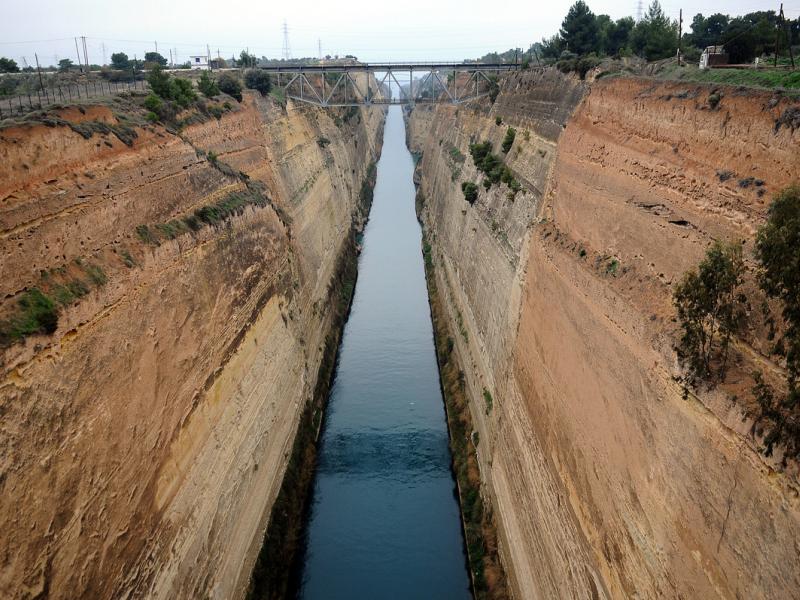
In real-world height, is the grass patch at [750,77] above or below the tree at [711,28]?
below

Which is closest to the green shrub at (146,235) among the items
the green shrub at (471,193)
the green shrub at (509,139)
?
the green shrub at (509,139)

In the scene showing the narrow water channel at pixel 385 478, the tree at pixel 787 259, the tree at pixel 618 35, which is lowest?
the narrow water channel at pixel 385 478

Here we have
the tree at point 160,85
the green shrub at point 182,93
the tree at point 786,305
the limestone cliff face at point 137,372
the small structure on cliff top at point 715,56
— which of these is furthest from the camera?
the green shrub at point 182,93

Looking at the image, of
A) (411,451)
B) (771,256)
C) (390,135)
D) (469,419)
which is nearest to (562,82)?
(469,419)

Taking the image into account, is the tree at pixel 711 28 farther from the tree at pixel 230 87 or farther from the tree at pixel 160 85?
the tree at pixel 160 85

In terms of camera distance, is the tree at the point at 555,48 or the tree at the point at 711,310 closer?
the tree at the point at 711,310

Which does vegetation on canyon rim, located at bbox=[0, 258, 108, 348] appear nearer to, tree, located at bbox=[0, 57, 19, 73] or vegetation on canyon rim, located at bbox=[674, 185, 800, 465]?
vegetation on canyon rim, located at bbox=[674, 185, 800, 465]

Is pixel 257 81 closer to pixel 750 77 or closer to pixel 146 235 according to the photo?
pixel 146 235
